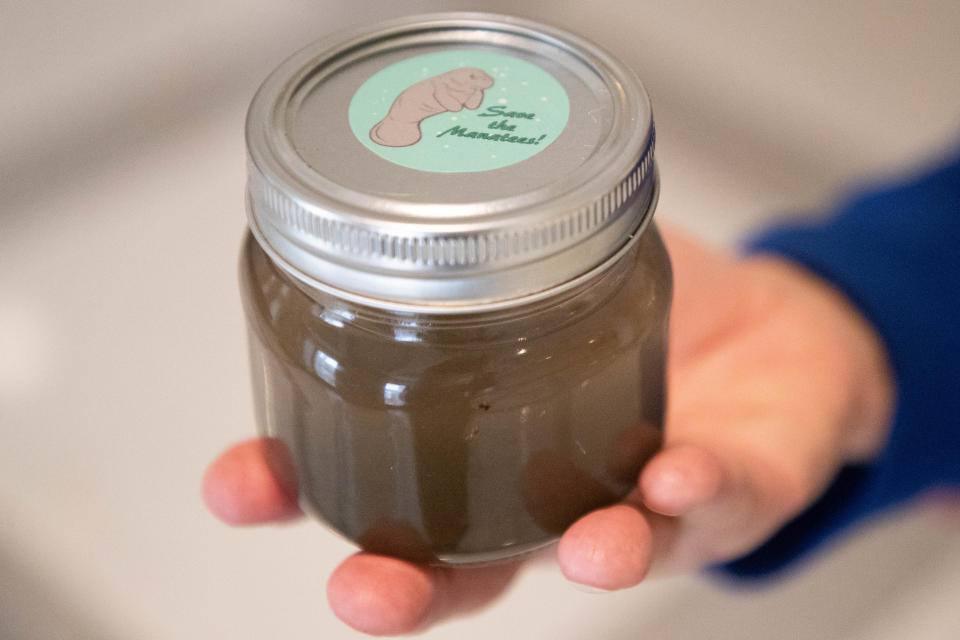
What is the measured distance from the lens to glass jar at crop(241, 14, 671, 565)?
1.44ft

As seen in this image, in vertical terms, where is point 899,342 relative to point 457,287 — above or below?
below

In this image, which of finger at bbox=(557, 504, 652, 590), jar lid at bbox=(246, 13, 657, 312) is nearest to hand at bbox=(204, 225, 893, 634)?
finger at bbox=(557, 504, 652, 590)

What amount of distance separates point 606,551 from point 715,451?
6.1 inches

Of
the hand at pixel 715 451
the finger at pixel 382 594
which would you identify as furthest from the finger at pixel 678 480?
the finger at pixel 382 594

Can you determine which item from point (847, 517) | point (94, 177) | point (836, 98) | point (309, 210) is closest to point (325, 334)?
point (309, 210)

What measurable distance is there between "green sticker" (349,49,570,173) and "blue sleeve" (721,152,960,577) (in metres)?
0.34

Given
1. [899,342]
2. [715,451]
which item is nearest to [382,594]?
[715,451]

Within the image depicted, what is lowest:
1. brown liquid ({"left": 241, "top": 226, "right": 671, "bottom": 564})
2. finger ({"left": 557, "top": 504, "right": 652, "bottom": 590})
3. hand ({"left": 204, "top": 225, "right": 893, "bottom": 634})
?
hand ({"left": 204, "top": 225, "right": 893, "bottom": 634})

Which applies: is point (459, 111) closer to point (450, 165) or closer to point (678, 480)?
point (450, 165)

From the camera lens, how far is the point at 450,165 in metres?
0.46

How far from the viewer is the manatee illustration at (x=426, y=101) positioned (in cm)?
48

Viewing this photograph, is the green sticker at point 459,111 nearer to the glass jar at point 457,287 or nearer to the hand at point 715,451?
the glass jar at point 457,287

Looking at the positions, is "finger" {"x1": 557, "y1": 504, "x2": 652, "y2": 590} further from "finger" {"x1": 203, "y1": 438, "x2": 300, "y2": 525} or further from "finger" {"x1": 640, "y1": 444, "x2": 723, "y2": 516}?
"finger" {"x1": 203, "y1": 438, "x2": 300, "y2": 525}

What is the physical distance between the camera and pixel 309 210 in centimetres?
44
